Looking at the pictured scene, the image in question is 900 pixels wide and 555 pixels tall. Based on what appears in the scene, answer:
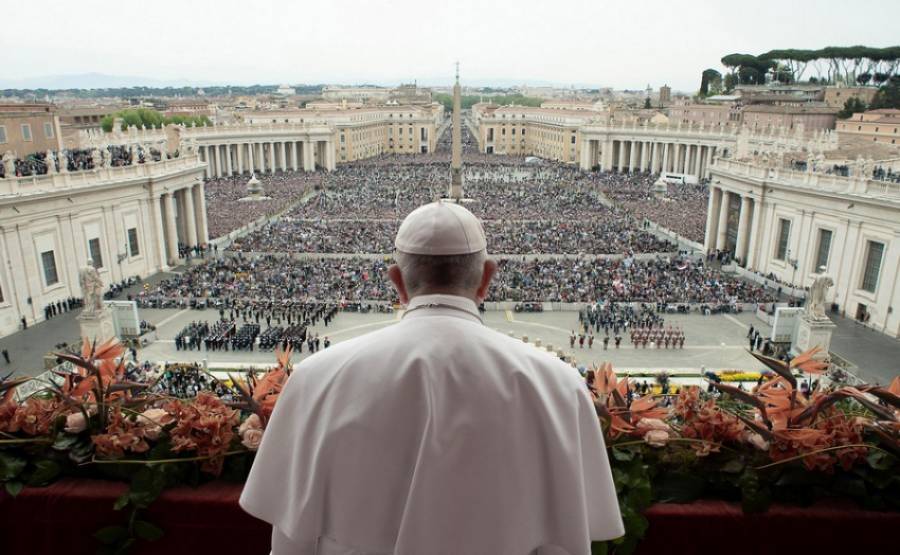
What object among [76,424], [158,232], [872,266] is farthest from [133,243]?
[872,266]

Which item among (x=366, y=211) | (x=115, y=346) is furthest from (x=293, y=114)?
(x=115, y=346)

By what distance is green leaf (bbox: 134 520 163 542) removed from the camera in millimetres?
3545

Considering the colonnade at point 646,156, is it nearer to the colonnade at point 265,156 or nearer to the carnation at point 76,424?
the colonnade at point 265,156

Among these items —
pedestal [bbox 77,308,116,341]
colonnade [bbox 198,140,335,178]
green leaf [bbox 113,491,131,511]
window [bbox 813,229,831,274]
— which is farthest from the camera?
colonnade [bbox 198,140,335,178]

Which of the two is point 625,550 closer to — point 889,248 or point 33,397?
point 33,397

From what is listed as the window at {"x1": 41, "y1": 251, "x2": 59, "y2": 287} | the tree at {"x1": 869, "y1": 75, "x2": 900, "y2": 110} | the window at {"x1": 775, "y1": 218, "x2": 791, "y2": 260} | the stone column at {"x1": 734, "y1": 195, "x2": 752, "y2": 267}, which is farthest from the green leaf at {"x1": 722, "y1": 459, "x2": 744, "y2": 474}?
the tree at {"x1": 869, "y1": 75, "x2": 900, "y2": 110}

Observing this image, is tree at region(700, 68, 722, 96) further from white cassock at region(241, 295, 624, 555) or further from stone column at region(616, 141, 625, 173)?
white cassock at region(241, 295, 624, 555)

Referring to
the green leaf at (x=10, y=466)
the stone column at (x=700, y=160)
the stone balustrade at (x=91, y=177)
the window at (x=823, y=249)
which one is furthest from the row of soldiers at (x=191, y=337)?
the stone column at (x=700, y=160)

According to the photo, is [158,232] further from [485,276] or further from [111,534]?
[485,276]

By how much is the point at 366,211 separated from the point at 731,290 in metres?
28.2

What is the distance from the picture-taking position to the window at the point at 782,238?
34.1m

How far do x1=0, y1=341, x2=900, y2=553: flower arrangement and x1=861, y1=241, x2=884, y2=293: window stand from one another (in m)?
28.7

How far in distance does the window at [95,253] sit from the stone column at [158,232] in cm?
384

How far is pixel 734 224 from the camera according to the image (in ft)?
130
